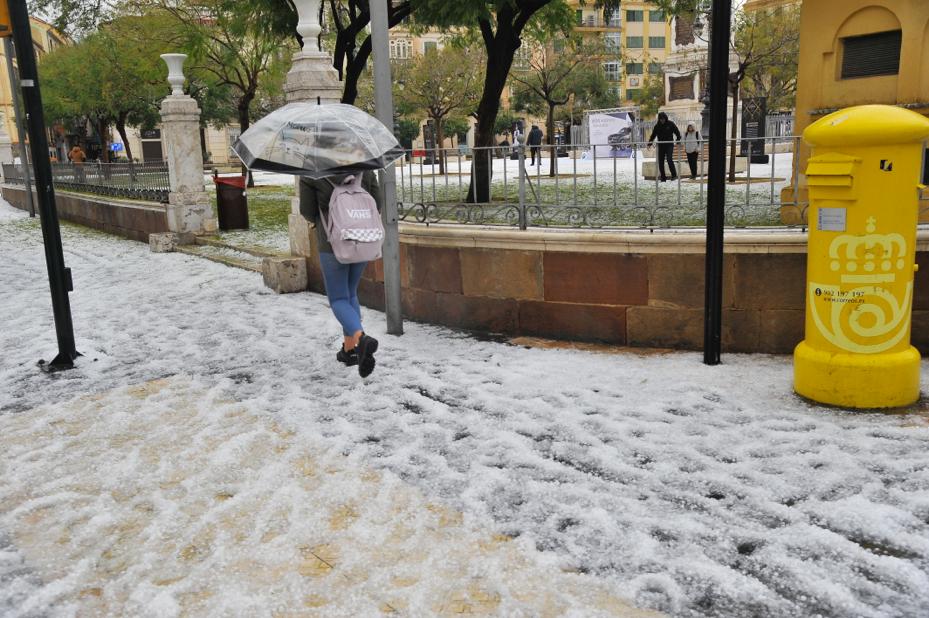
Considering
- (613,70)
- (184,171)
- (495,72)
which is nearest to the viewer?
(495,72)

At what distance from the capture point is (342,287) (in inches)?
222

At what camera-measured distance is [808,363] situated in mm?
4691

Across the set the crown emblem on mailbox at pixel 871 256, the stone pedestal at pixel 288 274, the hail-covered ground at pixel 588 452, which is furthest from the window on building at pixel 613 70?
the crown emblem on mailbox at pixel 871 256

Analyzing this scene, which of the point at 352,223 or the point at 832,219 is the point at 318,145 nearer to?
the point at 352,223

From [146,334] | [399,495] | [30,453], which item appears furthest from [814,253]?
[146,334]

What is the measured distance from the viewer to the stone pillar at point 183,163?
13.2 meters

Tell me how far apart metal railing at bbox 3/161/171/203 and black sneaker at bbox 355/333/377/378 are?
9.41 metres

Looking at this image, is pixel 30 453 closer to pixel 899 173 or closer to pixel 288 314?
pixel 288 314

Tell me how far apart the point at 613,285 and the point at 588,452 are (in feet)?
7.06

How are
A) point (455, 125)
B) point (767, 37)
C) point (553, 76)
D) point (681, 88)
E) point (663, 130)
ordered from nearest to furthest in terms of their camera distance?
point (663, 130), point (681, 88), point (767, 37), point (553, 76), point (455, 125)

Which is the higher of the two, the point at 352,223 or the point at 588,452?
the point at 352,223

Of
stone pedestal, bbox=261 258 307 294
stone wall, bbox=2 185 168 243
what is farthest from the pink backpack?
stone wall, bbox=2 185 168 243

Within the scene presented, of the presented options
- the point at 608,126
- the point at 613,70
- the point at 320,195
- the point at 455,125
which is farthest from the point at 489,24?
the point at 613,70

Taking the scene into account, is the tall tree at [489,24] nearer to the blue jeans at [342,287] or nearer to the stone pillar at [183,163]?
the stone pillar at [183,163]
